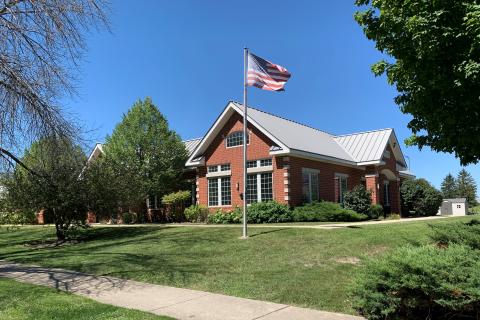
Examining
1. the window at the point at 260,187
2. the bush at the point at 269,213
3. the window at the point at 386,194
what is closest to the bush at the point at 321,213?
the bush at the point at 269,213

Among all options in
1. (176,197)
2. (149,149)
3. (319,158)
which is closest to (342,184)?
(319,158)

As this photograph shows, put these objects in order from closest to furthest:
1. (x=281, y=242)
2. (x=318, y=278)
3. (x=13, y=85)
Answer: (x=318, y=278) → (x=13, y=85) → (x=281, y=242)

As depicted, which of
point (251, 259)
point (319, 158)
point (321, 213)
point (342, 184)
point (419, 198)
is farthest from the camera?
point (419, 198)

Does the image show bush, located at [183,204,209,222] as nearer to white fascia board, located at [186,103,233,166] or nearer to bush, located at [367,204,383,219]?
white fascia board, located at [186,103,233,166]

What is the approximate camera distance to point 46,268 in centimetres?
1278

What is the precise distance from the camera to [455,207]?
3703cm

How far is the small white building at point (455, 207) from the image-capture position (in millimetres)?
36500

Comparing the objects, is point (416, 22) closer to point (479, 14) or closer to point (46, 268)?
point (479, 14)

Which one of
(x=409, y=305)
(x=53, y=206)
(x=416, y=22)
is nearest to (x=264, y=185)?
(x=53, y=206)

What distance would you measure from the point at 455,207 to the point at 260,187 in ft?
65.3

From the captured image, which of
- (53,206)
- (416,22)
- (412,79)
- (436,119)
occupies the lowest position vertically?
(53,206)

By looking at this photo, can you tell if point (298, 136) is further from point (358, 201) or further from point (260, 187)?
point (358, 201)

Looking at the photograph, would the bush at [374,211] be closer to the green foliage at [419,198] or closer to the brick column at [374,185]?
the brick column at [374,185]

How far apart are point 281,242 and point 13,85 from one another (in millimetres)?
8402
